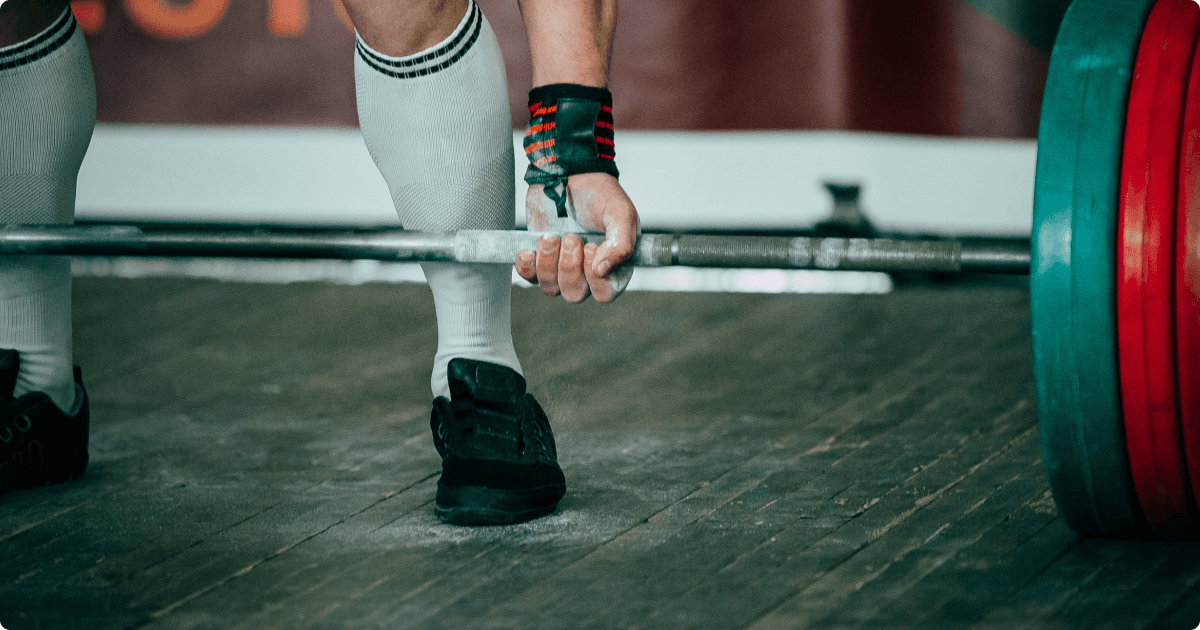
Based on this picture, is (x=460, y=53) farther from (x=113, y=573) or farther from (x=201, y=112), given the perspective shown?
(x=201, y=112)

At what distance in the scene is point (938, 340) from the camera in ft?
6.35

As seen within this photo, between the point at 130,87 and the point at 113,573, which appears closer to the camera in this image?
the point at 113,573

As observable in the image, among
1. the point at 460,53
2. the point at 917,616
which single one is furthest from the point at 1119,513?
the point at 460,53

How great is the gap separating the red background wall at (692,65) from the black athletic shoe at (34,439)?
50.1 inches

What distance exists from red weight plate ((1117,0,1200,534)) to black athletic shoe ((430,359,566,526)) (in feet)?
1.74

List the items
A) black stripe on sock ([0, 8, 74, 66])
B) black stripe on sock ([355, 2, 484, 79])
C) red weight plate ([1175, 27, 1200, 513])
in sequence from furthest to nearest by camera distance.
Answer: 1. black stripe on sock ([0, 8, 74, 66])
2. black stripe on sock ([355, 2, 484, 79])
3. red weight plate ([1175, 27, 1200, 513])

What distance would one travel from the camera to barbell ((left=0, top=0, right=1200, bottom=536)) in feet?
3.20

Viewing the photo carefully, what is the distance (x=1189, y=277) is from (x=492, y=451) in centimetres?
63

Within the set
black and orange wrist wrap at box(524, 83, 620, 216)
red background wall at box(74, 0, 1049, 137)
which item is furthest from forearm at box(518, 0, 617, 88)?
red background wall at box(74, 0, 1049, 137)

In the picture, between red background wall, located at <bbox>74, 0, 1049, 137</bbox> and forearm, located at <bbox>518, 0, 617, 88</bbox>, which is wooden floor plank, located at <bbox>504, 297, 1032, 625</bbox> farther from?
red background wall, located at <bbox>74, 0, 1049, 137</bbox>

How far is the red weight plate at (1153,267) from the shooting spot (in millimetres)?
973

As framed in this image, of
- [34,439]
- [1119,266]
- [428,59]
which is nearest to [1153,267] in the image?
[1119,266]

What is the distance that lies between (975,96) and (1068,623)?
158 cm

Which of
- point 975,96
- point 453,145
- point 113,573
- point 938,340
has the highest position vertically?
point 975,96
